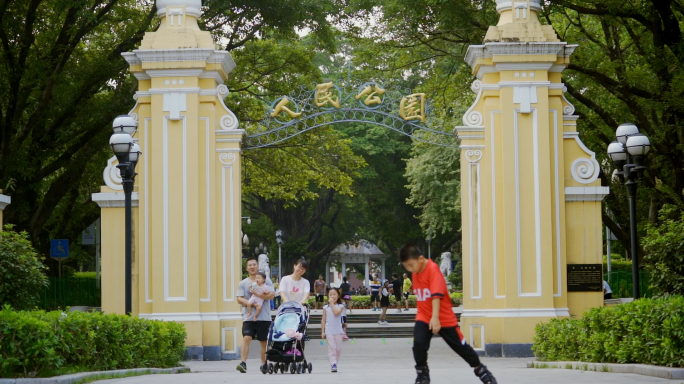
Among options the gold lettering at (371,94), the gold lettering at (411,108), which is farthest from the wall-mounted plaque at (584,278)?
the gold lettering at (371,94)

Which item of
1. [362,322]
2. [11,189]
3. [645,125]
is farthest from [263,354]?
[362,322]

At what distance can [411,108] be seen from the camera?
17.7 meters

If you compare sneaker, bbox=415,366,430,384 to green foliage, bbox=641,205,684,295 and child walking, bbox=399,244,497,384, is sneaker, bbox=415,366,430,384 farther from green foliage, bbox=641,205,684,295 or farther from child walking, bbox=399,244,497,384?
green foliage, bbox=641,205,684,295

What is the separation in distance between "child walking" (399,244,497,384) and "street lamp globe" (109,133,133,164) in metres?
6.51

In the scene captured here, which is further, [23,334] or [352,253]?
[352,253]

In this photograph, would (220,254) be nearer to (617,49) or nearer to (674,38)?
(674,38)

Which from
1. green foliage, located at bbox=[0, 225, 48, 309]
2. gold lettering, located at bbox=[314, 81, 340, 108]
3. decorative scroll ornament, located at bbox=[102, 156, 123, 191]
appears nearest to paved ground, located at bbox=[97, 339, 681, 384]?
green foliage, located at bbox=[0, 225, 48, 309]

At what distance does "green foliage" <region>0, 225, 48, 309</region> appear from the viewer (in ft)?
41.0

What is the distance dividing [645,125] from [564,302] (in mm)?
6147

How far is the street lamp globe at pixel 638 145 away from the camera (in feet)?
46.6

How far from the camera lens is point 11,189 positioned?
20.7 meters

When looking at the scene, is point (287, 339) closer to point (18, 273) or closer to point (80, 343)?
point (80, 343)

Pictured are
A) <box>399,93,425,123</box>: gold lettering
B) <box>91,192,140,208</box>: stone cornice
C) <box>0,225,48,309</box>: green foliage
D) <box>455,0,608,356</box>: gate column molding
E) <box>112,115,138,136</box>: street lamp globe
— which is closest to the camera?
<box>0,225,48,309</box>: green foliage

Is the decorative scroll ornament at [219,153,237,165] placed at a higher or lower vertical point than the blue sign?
higher
